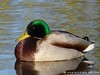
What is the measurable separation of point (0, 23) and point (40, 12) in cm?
121

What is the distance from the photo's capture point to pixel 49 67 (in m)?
9.70

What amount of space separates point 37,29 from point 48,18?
262cm

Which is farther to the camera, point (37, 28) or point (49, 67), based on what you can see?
point (37, 28)

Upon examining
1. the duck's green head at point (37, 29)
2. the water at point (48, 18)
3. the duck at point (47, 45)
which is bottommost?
the water at point (48, 18)

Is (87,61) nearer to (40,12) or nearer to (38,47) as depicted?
(38,47)

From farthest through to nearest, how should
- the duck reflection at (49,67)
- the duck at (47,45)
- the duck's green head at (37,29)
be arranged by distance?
the duck's green head at (37,29), the duck at (47,45), the duck reflection at (49,67)

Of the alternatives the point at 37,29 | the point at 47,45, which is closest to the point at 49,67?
the point at 47,45

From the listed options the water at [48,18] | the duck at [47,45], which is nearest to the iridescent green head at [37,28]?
the duck at [47,45]

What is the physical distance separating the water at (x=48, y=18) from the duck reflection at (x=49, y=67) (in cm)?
15

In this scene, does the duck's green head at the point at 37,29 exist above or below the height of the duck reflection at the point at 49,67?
above

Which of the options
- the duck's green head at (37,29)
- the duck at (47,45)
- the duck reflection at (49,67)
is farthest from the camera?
the duck's green head at (37,29)

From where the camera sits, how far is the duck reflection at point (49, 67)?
30.7ft

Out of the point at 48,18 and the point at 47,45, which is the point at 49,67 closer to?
the point at 47,45

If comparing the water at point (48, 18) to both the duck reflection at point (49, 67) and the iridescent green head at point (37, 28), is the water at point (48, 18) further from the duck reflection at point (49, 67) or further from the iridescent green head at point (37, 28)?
the iridescent green head at point (37, 28)
